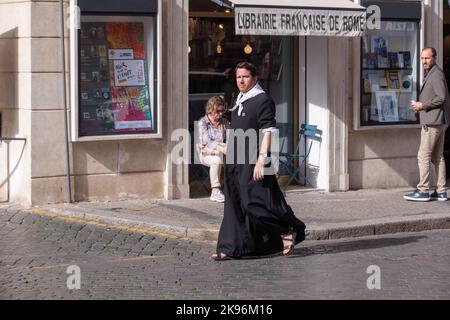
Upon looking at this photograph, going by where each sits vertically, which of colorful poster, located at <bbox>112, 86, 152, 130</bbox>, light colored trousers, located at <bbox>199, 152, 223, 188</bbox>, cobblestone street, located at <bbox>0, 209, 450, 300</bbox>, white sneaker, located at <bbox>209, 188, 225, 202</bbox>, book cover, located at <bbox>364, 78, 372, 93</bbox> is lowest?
cobblestone street, located at <bbox>0, 209, 450, 300</bbox>

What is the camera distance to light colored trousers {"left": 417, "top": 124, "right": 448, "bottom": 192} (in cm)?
1210

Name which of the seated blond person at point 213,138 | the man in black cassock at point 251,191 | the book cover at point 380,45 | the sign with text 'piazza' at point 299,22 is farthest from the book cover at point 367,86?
the man in black cassock at point 251,191

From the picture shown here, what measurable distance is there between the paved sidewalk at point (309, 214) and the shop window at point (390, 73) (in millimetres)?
1391

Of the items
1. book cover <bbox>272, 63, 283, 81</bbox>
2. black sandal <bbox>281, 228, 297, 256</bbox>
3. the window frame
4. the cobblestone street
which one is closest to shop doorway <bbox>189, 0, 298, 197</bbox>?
book cover <bbox>272, 63, 283, 81</bbox>

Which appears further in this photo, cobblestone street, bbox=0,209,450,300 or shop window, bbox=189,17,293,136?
shop window, bbox=189,17,293,136

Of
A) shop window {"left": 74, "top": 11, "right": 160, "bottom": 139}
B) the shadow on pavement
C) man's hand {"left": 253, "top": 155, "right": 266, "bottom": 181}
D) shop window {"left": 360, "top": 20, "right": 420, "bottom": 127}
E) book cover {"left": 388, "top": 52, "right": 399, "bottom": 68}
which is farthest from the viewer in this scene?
book cover {"left": 388, "top": 52, "right": 399, "bottom": 68}

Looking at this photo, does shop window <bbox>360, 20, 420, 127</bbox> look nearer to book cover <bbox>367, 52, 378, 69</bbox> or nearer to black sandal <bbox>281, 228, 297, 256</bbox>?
book cover <bbox>367, 52, 378, 69</bbox>

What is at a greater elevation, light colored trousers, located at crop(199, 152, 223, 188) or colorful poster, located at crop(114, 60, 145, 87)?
colorful poster, located at crop(114, 60, 145, 87)

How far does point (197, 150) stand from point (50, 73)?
85.8 inches

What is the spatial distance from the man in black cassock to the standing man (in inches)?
138

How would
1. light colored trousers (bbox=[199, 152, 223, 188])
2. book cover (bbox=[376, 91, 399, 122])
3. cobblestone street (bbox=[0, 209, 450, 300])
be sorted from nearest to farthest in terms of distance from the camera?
cobblestone street (bbox=[0, 209, 450, 300]) < light colored trousers (bbox=[199, 152, 223, 188]) < book cover (bbox=[376, 91, 399, 122])

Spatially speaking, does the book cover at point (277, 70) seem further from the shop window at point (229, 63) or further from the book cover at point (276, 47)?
the book cover at point (276, 47)

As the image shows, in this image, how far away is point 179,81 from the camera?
12.0 metres
